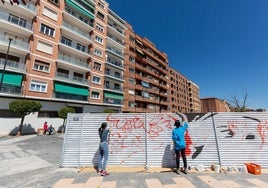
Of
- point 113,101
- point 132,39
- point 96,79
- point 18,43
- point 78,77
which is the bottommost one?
point 113,101

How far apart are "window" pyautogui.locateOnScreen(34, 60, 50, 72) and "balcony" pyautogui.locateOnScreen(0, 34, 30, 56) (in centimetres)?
181

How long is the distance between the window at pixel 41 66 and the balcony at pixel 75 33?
6604mm

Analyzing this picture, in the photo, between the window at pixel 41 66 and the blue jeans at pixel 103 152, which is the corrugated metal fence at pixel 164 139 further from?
the window at pixel 41 66

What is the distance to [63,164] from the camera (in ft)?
22.4

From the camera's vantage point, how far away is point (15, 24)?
2144cm

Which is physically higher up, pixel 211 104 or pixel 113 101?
pixel 211 104

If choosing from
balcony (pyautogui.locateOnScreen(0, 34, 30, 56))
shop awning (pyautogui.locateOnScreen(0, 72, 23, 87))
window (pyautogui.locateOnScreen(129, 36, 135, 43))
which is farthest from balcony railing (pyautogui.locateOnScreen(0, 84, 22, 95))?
window (pyautogui.locateOnScreen(129, 36, 135, 43))

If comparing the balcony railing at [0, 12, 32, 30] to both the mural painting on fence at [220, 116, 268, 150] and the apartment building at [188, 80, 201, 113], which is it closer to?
the mural painting on fence at [220, 116, 268, 150]

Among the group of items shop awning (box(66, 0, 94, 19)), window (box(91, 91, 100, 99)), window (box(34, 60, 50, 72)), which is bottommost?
window (box(91, 91, 100, 99))

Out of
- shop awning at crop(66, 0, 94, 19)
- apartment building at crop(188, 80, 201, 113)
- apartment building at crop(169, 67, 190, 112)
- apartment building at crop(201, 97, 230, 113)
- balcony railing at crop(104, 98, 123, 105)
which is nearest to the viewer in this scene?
shop awning at crop(66, 0, 94, 19)

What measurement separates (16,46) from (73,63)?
325 inches

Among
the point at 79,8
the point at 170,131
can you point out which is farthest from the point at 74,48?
the point at 170,131

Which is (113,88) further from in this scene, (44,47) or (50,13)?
(50,13)

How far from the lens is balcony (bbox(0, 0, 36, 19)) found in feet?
71.9
